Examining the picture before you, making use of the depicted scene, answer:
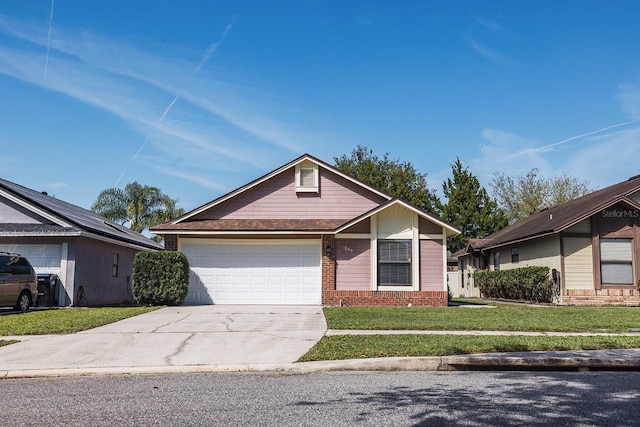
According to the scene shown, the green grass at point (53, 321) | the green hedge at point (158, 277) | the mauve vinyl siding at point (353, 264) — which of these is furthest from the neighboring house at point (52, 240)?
the mauve vinyl siding at point (353, 264)

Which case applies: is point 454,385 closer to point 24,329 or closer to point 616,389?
point 616,389

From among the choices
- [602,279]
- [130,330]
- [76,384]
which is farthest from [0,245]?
[602,279]

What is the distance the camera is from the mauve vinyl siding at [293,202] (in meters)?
20.9

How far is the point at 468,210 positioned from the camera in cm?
4934

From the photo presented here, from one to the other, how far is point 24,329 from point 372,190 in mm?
12648

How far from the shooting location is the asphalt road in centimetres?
518

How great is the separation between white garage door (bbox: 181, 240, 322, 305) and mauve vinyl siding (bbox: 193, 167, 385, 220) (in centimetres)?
140

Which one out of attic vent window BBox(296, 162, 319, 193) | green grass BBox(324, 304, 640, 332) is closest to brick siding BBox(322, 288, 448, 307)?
green grass BBox(324, 304, 640, 332)

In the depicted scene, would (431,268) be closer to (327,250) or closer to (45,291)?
(327,250)

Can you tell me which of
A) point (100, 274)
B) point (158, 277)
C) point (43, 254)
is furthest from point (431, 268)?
point (43, 254)

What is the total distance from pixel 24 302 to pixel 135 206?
27302 millimetres

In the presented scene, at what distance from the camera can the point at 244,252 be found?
1997 cm

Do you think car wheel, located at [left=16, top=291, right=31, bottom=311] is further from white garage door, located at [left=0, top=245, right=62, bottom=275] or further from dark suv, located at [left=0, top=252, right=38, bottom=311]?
white garage door, located at [left=0, top=245, right=62, bottom=275]

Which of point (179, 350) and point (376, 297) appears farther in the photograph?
point (376, 297)
